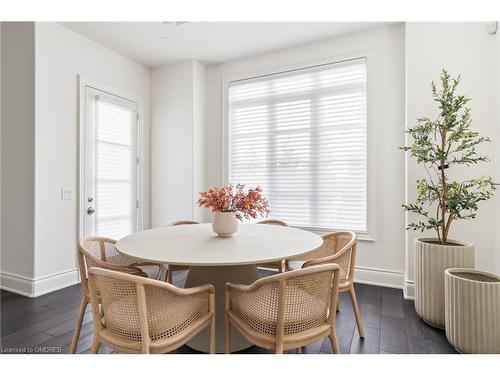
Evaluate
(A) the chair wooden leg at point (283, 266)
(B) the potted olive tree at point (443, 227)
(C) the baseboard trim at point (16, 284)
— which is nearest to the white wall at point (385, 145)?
(B) the potted olive tree at point (443, 227)

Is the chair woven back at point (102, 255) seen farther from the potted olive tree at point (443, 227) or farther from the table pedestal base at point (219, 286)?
the potted olive tree at point (443, 227)

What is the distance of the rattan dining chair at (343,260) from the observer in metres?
1.85

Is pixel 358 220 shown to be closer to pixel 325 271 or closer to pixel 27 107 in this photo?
pixel 325 271

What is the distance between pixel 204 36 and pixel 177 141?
56.5 inches

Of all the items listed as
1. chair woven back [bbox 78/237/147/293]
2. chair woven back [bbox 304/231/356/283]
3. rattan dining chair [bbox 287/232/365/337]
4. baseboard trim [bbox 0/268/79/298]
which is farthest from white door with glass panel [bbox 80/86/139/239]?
chair woven back [bbox 304/231/356/283]

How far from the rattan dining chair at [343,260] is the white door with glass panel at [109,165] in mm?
2523

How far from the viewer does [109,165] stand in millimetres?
3678

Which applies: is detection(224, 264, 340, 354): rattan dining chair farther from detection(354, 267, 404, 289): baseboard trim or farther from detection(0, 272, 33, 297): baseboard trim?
detection(0, 272, 33, 297): baseboard trim

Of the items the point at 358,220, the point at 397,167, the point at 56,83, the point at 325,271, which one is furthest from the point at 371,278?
the point at 56,83

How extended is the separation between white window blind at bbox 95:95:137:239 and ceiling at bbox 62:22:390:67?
0.73 meters

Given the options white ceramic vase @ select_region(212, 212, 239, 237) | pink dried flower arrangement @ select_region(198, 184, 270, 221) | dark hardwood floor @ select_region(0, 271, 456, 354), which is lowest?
dark hardwood floor @ select_region(0, 271, 456, 354)

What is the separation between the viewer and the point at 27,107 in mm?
2936

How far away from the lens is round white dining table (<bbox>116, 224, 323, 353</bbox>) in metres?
1.53
